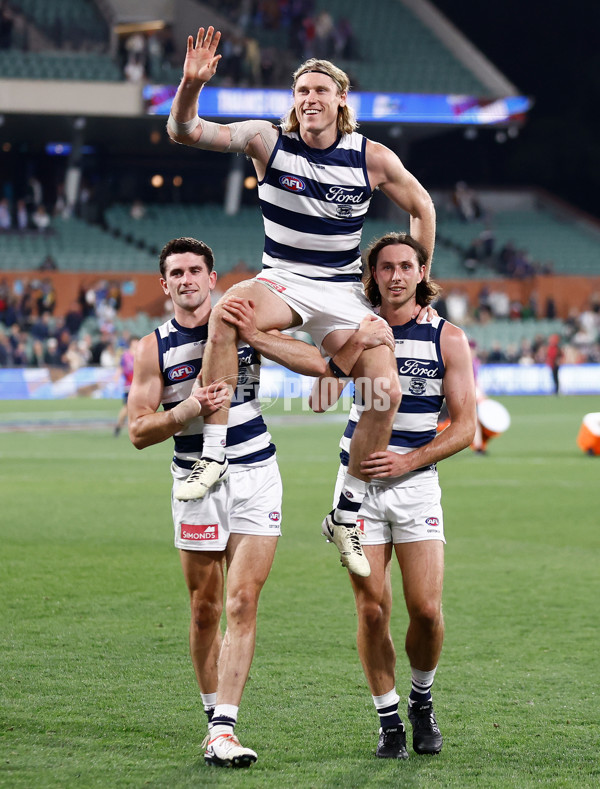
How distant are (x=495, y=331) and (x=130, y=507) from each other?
24678mm

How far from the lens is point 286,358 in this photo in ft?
16.6

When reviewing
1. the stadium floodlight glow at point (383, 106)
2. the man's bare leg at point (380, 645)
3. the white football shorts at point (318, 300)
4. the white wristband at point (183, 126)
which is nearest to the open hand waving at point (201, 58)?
the white wristband at point (183, 126)

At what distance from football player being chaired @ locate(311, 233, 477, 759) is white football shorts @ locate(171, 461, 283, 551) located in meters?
0.40

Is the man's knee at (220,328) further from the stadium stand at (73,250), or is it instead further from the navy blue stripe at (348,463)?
the stadium stand at (73,250)

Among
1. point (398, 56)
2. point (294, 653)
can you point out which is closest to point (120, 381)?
point (398, 56)

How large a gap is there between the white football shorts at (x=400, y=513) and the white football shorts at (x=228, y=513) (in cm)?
36

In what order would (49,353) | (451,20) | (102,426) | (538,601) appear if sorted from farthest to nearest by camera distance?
(451,20), (49,353), (102,426), (538,601)

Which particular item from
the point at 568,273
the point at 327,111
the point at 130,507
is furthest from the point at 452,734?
the point at 568,273

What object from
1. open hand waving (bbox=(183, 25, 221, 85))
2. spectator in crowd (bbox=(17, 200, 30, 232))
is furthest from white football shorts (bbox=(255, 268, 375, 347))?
spectator in crowd (bbox=(17, 200, 30, 232))

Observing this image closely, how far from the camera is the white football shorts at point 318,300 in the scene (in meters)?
5.24

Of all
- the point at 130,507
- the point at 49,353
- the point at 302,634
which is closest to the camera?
the point at 302,634

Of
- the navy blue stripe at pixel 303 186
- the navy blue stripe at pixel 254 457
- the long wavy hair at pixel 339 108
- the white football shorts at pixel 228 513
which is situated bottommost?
the white football shorts at pixel 228 513

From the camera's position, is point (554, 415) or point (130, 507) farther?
point (554, 415)

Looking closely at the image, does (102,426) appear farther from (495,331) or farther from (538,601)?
(495,331)
